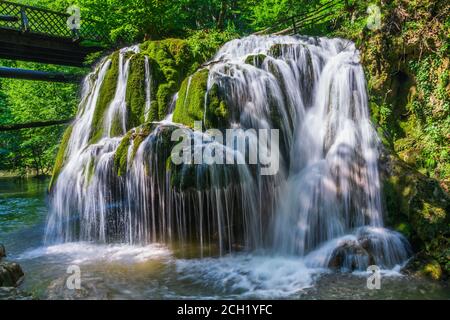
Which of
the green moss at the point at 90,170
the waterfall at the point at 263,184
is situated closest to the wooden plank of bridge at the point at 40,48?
the waterfall at the point at 263,184

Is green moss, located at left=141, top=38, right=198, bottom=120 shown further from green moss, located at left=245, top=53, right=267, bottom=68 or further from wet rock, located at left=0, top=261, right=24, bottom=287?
wet rock, located at left=0, top=261, right=24, bottom=287

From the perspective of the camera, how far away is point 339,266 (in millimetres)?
6727

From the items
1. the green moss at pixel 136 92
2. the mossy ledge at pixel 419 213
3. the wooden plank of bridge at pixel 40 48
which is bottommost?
the mossy ledge at pixel 419 213

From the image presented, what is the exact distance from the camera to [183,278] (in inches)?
257

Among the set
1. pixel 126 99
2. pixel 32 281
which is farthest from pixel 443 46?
pixel 32 281

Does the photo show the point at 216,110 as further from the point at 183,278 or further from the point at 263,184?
the point at 183,278

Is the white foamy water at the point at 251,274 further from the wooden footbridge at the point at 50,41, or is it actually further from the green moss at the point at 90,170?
the wooden footbridge at the point at 50,41

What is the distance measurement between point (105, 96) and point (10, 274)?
6.39 metres

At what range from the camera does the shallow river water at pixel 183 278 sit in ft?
18.9

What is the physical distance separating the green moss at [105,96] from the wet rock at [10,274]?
496 centimetres

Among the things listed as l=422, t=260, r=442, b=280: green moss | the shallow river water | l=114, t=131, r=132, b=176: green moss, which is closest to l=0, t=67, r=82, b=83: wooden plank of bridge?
the shallow river water

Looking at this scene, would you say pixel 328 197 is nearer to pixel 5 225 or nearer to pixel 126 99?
pixel 126 99

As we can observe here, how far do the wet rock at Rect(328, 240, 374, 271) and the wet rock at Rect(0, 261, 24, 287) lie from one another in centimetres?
537
